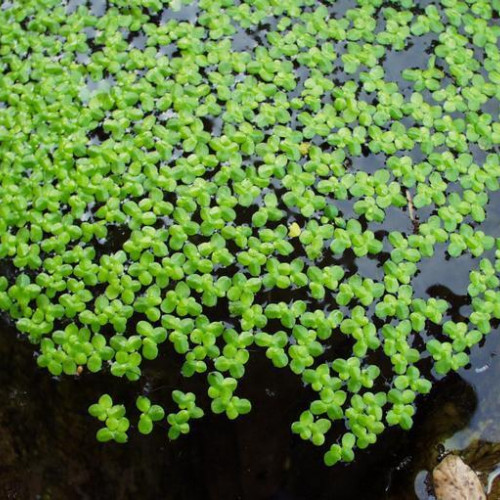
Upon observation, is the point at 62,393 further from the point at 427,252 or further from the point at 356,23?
the point at 356,23

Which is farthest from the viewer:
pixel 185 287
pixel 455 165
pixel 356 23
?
pixel 356 23

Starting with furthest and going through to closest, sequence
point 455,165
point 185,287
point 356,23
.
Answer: point 356,23 → point 455,165 → point 185,287

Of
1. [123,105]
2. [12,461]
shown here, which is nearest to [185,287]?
[123,105]

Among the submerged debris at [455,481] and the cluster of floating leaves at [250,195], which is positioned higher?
the cluster of floating leaves at [250,195]

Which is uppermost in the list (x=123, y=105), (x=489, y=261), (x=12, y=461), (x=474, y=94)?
(x=474, y=94)

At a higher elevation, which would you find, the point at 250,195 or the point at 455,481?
the point at 250,195

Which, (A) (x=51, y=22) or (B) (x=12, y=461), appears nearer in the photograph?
(B) (x=12, y=461)

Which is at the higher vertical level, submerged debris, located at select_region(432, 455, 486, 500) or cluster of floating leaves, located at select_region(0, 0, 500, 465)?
cluster of floating leaves, located at select_region(0, 0, 500, 465)

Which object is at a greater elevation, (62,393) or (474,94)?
(474,94)
